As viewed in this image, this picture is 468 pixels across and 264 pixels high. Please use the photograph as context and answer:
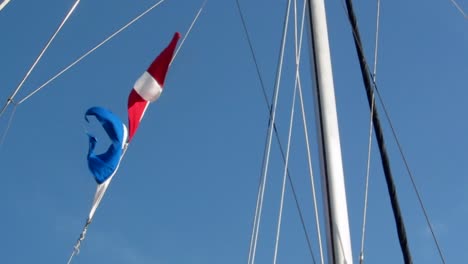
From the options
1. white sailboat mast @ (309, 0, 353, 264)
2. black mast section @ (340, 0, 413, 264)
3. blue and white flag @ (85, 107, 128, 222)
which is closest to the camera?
white sailboat mast @ (309, 0, 353, 264)

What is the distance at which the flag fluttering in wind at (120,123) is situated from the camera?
914cm

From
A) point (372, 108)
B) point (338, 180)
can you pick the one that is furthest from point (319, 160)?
point (372, 108)

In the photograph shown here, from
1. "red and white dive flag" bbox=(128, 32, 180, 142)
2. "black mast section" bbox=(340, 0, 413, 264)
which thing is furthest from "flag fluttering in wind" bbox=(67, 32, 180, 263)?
"black mast section" bbox=(340, 0, 413, 264)

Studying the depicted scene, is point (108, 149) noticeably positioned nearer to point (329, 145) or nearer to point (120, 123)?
point (120, 123)

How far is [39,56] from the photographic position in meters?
6.73

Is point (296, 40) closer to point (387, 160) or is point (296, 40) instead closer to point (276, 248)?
point (387, 160)

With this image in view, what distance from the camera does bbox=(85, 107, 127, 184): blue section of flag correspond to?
9156mm

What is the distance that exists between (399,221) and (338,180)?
161 cm

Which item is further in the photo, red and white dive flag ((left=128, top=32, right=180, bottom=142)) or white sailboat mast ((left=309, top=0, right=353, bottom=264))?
red and white dive flag ((left=128, top=32, right=180, bottom=142))

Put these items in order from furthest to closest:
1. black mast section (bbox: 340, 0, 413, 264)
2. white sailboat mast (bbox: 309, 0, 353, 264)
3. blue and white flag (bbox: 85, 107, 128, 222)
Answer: blue and white flag (bbox: 85, 107, 128, 222), black mast section (bbox: 340, 0, 413, 264), white sailboat mast (bbox: 309, 0, 353, 264)

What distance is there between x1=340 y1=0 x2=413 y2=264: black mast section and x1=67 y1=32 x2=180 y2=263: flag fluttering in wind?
223 centimetres

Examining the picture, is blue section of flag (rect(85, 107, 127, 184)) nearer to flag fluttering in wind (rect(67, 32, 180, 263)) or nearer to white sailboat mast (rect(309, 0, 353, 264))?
flag fluttering in wind (rect(67, 32, 180, 263))

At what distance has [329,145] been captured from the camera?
7.14 m

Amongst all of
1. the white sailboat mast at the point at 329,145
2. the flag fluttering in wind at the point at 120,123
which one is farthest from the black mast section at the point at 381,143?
the flag fluttering in wind at the point at 120,123
